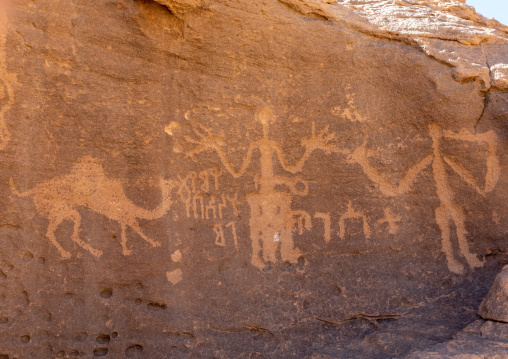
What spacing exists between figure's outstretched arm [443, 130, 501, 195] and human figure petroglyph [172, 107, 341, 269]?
0.78 m

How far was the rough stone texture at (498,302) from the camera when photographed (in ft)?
8.41

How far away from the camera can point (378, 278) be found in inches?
124

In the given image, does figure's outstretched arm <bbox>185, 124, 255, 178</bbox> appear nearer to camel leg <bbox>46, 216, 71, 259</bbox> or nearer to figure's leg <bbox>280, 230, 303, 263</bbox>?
figure's leg <bbox>280, 230, 303, 263</bbox>

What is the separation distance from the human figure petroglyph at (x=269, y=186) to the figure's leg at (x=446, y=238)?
31.5 inches

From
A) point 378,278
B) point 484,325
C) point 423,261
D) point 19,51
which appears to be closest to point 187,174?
point 19,51

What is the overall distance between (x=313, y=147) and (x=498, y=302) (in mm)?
1391

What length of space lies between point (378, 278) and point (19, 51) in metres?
Answer: 2.53

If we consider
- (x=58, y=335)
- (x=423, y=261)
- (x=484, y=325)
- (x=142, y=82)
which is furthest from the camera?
(x=423, y=261)

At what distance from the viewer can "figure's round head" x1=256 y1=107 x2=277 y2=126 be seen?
10.4 feet

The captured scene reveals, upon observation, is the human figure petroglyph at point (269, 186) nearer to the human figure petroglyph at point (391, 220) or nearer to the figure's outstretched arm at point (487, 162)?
the human figure petroglyph at point (391, 220)

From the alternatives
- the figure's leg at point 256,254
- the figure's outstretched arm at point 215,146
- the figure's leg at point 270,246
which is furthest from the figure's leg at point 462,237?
the figure's outstretched arm at point 215,146

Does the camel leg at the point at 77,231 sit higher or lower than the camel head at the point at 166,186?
lower

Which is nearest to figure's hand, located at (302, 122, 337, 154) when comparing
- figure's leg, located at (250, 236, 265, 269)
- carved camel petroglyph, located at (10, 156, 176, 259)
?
figure's leg, located at (250, 236, 265, 269)

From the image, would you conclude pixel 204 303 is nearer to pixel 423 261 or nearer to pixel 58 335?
pixel 58 335
